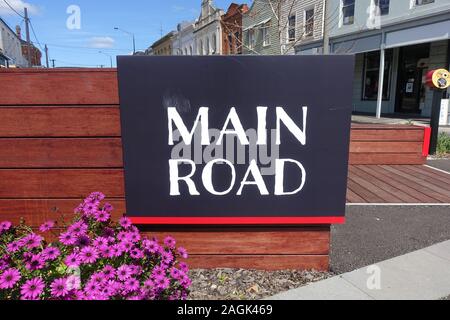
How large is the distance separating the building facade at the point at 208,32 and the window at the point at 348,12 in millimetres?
16411

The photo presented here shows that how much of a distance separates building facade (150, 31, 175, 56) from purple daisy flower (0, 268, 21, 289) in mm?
55505

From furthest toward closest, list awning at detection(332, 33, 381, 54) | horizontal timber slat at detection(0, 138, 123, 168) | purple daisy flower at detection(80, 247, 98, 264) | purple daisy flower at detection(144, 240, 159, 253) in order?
awning at detection(332, 33, 381, 54), horizontal timber slat at detection(0, 138, 123, 168), purple daisy flower at detection(144, 240, 159, 253), purple daisy flower at detection(80, 247, 98, 264)

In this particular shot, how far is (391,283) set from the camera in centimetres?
280

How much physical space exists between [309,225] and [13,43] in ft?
227

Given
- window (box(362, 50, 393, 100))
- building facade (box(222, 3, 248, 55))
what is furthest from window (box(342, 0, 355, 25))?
building facade (box(222, 3, 248, 55))

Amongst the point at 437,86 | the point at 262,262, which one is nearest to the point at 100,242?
the point at 262,262

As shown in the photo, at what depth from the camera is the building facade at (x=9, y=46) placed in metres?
45.4

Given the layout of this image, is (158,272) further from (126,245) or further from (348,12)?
(348,12)

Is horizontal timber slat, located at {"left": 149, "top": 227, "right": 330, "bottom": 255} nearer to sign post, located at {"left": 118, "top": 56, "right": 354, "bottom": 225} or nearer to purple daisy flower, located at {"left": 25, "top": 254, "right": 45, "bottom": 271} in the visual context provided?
sign post, located at {"left": 118, "top": 56, "right": 354, "bottom": 225}

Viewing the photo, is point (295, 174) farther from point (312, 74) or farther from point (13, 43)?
point (13, 43)

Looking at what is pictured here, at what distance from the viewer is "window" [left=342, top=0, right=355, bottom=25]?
1902 cm

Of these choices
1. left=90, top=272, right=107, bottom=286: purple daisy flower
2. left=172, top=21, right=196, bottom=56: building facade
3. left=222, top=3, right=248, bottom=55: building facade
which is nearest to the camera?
left=90, top=272, right=107, bottom=286: purple daisy flower

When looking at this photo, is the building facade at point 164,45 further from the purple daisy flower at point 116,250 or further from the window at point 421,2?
the purple daisy flower at point 116,250
